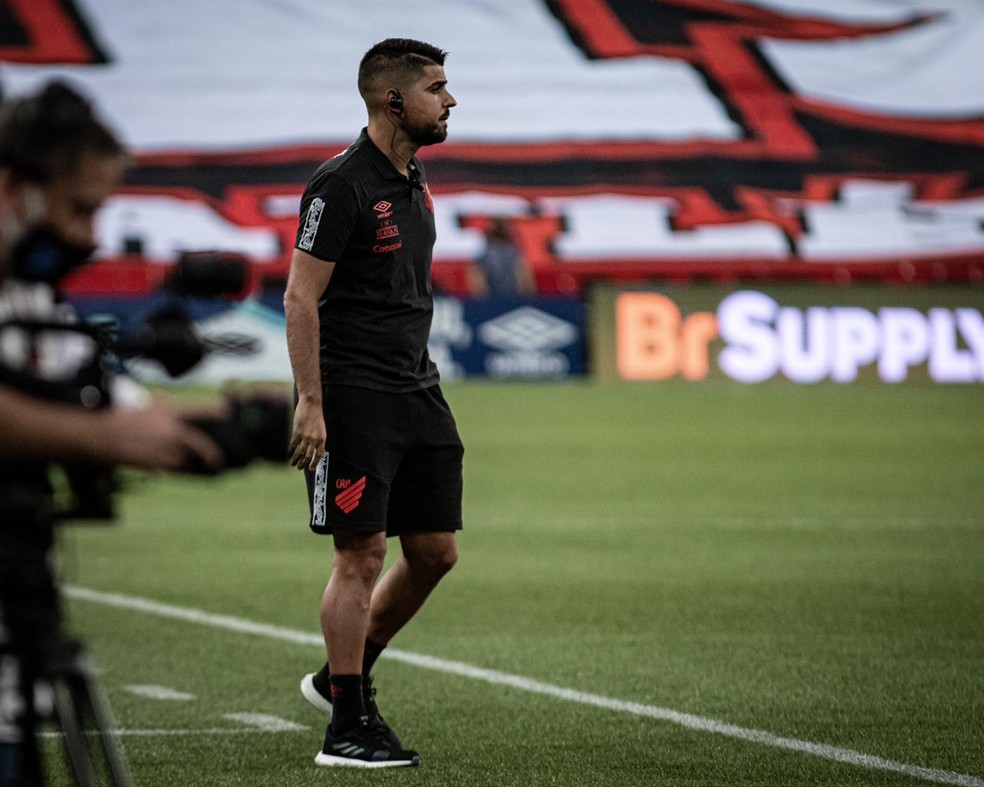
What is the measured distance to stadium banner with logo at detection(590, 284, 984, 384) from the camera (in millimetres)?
26812

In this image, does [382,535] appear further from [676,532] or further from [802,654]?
[676,532]

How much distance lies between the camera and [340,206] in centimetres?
598

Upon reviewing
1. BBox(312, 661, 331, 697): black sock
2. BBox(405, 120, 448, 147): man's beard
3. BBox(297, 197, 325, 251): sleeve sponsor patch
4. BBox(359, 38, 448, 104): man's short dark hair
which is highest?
BBox(359, 38, 448, 104): man's short dark hair

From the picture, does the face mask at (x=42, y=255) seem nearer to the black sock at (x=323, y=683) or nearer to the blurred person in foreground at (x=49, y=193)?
the blurred person in foreground at (x=49, y=193)

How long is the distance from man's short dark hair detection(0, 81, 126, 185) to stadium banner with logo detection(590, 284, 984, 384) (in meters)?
23.5

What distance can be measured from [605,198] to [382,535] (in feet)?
103

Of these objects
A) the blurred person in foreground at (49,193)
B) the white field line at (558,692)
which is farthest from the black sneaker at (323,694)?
the blurred person in foreground at (49,193)

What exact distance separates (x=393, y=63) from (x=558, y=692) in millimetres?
2517

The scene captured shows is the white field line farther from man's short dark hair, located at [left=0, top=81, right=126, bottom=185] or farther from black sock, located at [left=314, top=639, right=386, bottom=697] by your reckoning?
man's short dark hair, located at [left=0, top=81, right=126, bottom=185]

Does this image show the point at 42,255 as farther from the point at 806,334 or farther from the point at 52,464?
the point at 806,334

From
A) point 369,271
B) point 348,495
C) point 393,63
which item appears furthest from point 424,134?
point 348,495

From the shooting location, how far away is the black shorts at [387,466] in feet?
19.7

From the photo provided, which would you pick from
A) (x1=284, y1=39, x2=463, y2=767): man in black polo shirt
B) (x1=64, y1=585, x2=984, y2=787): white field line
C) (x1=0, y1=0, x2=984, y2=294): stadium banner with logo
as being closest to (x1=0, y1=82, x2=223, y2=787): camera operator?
(x1=284, y1=39, x2=463, y2=767): man in black polo shirt

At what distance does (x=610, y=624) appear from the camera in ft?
29.2
